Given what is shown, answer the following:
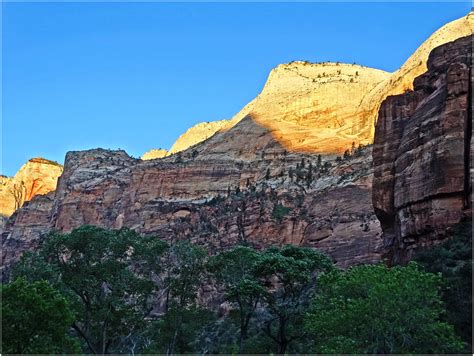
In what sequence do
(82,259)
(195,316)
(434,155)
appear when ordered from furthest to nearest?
(195,316)
(82,259)
(434,155)

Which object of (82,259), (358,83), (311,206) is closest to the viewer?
(82,259)

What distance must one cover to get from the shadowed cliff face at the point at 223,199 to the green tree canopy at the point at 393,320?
40825mm

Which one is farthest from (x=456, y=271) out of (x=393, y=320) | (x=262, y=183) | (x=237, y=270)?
(x=262, y=183)

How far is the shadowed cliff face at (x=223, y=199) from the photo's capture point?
95.2 m

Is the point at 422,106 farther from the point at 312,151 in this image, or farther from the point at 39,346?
the point at 312,151

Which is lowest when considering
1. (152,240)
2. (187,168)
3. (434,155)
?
(152,240)

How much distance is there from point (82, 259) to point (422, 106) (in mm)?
27192

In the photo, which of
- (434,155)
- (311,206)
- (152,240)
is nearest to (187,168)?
(311,206)

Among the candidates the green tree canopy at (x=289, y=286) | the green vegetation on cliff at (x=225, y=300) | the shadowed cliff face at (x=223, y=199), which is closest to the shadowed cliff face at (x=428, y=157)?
the green vegetation on cliff at (x=225, y=300)

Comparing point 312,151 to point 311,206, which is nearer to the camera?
point 311,206

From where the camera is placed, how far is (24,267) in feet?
165

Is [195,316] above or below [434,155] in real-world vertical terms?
below

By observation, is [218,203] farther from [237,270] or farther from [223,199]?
[237,270]

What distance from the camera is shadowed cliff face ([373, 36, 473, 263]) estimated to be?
48094 millimetres
